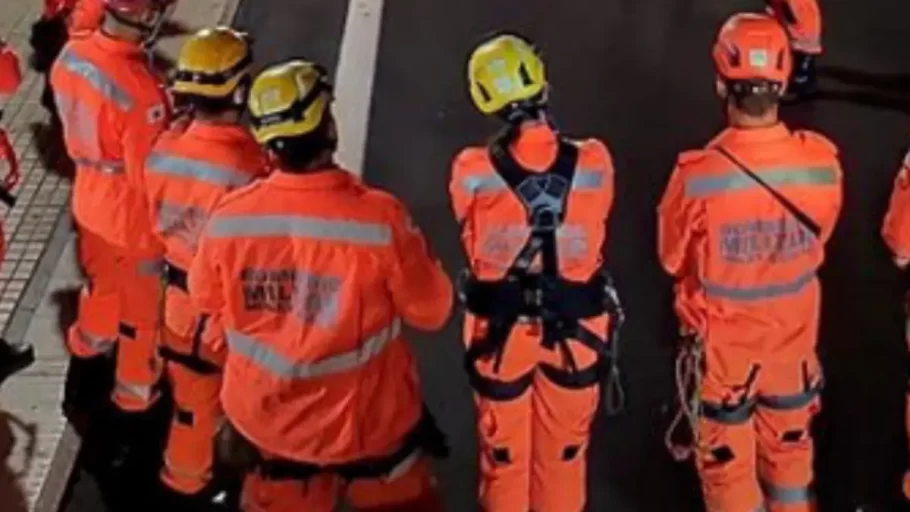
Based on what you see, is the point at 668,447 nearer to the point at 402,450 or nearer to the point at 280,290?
the point at 402,450

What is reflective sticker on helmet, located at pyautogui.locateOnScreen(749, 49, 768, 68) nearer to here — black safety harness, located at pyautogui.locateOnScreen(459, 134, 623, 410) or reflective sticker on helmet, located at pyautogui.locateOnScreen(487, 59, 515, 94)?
black safety harness, located at pyautogui.locateOnScreen(459, 134, 623, 410)

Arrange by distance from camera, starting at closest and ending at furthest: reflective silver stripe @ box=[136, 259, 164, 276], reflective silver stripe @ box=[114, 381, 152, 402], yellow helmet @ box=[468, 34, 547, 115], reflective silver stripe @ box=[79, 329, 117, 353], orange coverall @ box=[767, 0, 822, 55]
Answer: yellow helmet @ box=[468, 34, 547, 115], reflective silver stripe @ box=[136, 259, 164, 276], reflective silver stripe @ box=[114, 381, 152, 402], reflective silver stripe @ box=[79, 329, 117, 353], orange coverall @ box=[767, 0, 822, 55]

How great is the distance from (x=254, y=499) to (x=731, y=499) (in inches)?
71.8

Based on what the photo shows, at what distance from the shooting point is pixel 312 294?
219 inches

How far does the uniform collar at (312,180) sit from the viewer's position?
5.52 m

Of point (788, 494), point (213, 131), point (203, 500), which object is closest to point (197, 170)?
point (213, 131)

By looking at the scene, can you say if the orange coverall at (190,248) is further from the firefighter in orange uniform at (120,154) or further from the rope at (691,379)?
the rope at (691,379)

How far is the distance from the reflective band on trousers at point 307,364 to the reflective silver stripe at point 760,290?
1257 millimetres

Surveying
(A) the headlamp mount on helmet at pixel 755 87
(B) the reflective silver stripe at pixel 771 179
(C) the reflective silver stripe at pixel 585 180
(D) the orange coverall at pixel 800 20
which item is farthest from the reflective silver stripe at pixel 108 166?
(D) the orange coverall at pixel 800 20

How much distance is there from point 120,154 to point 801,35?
434 centimetres

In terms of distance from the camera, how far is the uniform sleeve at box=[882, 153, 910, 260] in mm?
6340

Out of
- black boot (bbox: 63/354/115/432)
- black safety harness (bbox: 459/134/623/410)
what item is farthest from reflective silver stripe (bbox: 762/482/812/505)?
black boot (bbox: 63/354/115/432)

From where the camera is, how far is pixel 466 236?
623 centimetres

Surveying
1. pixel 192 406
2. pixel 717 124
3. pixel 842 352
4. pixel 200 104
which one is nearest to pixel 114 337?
pixel 192 406
